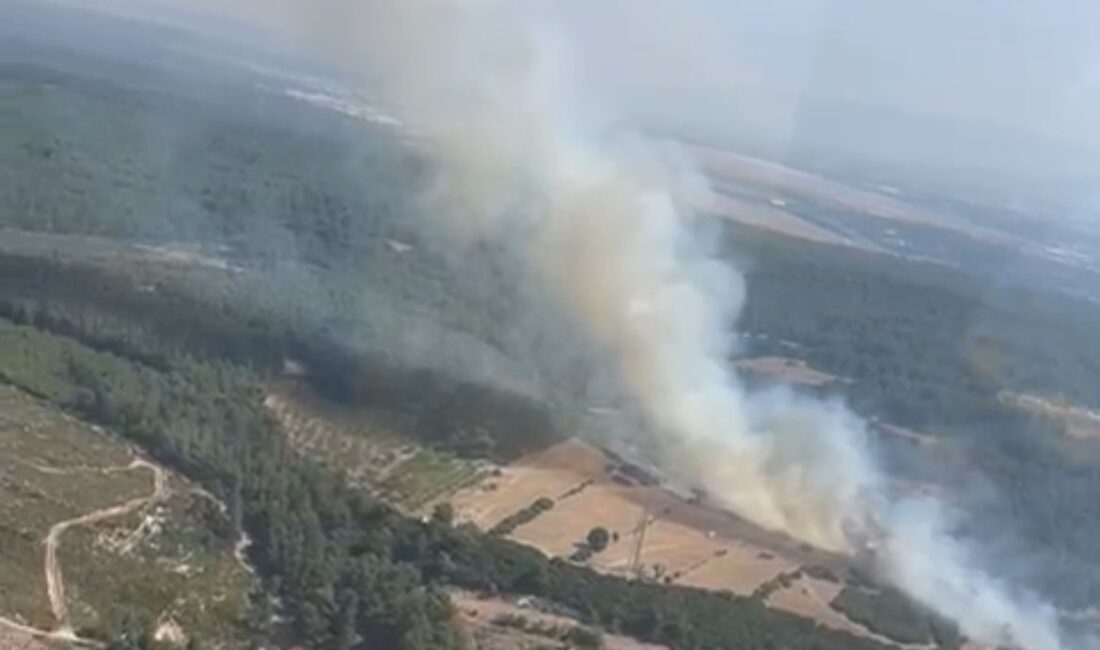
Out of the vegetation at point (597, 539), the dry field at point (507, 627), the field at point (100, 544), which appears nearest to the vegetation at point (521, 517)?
the vegetation at point (597, 539)

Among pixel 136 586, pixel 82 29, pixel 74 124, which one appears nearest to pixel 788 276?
pixel 74 124

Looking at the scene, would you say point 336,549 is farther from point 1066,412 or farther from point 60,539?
point 1066,412

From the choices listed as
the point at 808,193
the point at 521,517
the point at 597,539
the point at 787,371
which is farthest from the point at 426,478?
the point at 808,193

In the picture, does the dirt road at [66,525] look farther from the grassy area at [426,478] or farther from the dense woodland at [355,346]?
the grassy area at [426,478]

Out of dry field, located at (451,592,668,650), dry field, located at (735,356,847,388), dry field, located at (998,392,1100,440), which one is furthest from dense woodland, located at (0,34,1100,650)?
dry field, located at (735,356,847,388)

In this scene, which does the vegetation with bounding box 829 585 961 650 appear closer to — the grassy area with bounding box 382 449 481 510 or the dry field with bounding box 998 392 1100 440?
the grassy area with bounding box 382 449 481 510

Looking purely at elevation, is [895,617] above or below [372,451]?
above
